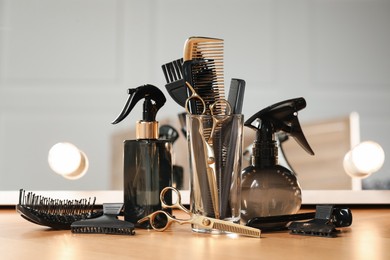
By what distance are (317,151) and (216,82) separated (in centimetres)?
44

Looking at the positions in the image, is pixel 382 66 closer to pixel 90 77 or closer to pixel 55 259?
pixel 90 77

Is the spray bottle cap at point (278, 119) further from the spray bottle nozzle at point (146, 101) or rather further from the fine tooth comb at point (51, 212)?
the fine tooth comb at point (51, 212)

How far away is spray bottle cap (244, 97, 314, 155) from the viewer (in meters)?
0.65

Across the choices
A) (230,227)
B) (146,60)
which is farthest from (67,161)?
(230,227)

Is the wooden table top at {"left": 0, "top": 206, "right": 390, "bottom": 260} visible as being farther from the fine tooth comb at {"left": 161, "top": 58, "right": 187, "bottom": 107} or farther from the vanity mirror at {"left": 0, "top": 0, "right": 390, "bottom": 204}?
the vanity mirror at {"left": 0, "top": 0, "right": 390, "bottom": 204}

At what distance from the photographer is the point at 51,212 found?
65 centimetres

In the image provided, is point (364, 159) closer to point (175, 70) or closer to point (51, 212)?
point (175, 70)

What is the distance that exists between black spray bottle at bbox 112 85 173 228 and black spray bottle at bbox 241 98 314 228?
10cm

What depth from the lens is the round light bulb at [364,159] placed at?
92 cm

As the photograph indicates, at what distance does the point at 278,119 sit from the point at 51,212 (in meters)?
0.30

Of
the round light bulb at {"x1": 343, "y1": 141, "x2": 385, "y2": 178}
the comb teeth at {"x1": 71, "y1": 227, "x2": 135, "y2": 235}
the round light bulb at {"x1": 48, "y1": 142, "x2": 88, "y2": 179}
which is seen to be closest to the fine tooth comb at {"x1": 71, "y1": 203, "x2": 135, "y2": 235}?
the comb teeth at {"x1": 71, "y1": 227, "x2": 135, "y2": 235}

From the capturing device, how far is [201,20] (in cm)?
105

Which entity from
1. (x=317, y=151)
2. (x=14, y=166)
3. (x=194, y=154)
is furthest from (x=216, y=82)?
(x=14, y=166)

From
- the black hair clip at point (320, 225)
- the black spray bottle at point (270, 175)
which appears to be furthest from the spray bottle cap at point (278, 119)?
the black hair clip at point (320, 225)
